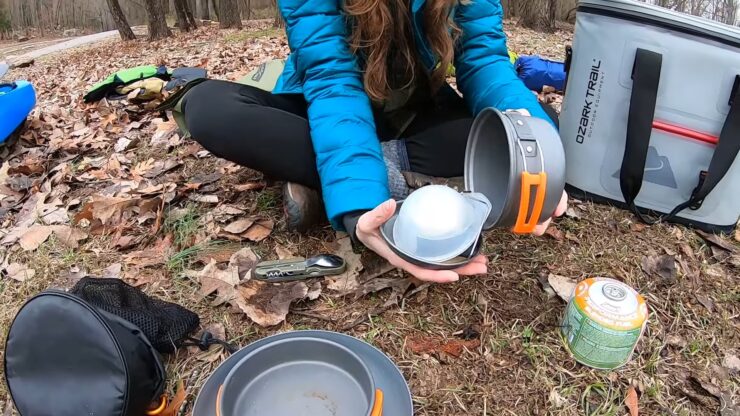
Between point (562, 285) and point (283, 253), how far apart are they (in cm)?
90

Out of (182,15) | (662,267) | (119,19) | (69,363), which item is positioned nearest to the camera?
(69,363)

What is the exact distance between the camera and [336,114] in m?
1.61

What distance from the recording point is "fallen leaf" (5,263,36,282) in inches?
71.0

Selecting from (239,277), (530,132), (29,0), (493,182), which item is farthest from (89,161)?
(29,0)

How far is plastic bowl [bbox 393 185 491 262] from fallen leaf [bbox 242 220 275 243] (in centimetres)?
72

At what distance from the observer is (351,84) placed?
Answer: 1688mm

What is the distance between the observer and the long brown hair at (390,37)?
1562 millimetres

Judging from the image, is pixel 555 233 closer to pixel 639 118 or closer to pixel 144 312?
pixel 639 118

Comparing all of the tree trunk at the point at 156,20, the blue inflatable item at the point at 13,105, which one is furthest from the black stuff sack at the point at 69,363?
the tree trunk at the point at 156,20

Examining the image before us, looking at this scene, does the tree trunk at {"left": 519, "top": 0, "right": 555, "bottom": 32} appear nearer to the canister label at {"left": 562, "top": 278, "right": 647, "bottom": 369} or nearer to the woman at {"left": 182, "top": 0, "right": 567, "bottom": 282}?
the woman at {"left": 182, "top": 0, "right": 567, "bottom": 282}

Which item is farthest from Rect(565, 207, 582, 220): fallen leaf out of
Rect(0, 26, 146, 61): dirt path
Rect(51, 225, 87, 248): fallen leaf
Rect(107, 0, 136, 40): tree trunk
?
Rect(0, 26, 146, 61): dirt path

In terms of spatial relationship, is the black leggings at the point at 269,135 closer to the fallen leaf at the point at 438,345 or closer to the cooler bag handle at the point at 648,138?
the cooler bag handle at the point at 648,138

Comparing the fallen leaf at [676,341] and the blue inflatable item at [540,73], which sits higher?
the blue inflatable item at [540,73]

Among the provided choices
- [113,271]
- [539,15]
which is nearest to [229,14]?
[539,15]
